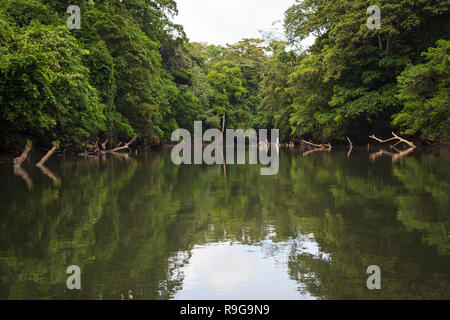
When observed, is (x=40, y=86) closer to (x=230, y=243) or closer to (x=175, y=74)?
(x=230, y=243)

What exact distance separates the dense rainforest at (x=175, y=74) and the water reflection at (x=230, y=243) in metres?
9.68

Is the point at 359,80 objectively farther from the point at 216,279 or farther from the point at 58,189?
the point at 216,279

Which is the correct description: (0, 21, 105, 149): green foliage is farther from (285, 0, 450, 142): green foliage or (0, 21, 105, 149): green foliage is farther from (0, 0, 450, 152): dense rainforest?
(285, 0, 450, 142): green foliage

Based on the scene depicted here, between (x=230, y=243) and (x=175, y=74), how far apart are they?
4750 cm

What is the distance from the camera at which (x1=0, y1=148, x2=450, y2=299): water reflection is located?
10.7ft

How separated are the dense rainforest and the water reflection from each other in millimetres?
9676

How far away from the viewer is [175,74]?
50625 millimetres

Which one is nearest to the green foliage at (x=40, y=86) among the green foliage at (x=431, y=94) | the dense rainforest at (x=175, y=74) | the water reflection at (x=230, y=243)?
the dense rainforest at (x=175, y=74)

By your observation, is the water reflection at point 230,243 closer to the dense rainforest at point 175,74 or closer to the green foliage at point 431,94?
the dense rainforest at point 175,74

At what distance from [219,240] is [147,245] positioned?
31.6 inches

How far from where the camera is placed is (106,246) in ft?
14.7

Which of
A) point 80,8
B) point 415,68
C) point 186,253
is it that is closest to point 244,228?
Answer: point 186,253

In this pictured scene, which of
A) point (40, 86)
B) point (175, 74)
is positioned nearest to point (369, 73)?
point (40, 86)

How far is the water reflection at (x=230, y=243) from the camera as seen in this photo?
10.7 feet
